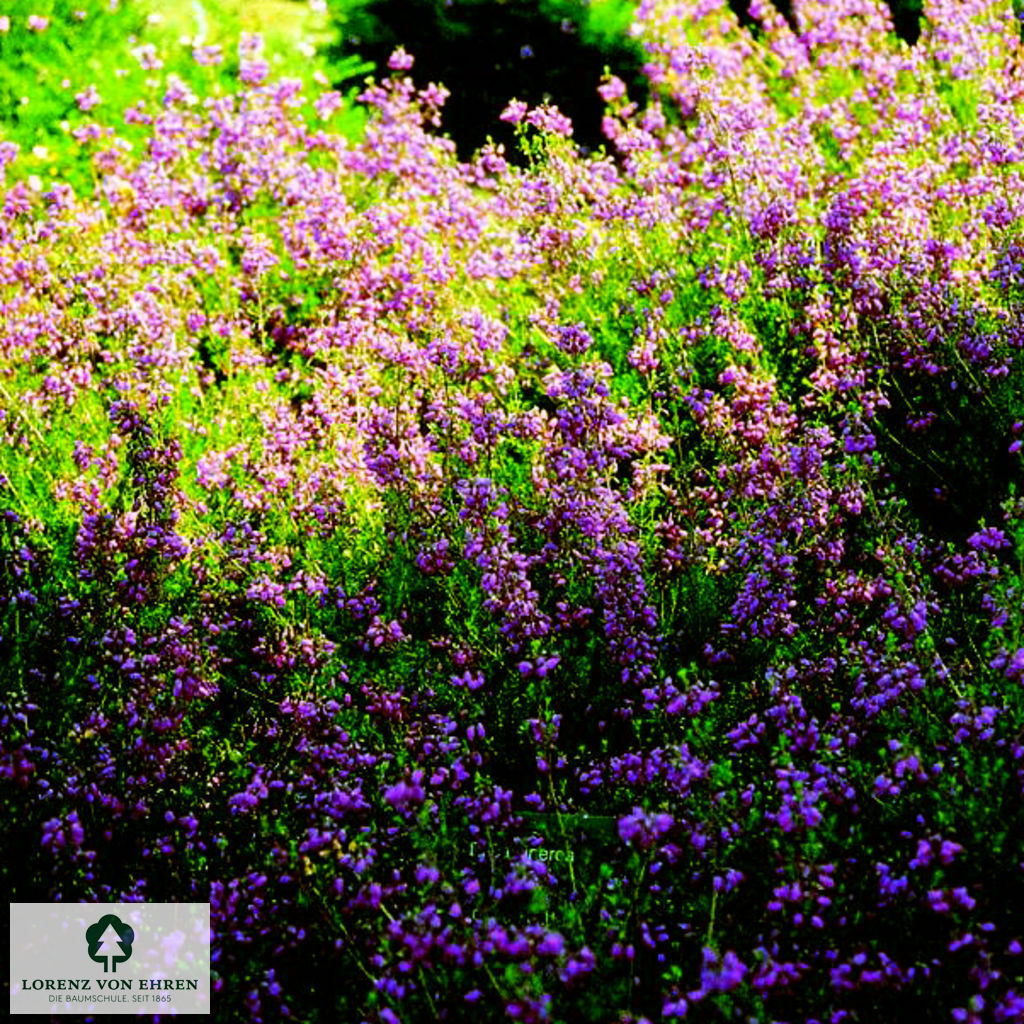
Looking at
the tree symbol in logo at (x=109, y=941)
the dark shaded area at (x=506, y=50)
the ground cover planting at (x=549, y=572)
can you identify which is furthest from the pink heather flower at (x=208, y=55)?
the tree symbol in logo at (x=109, y=941)

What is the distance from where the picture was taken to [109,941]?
3158 mm

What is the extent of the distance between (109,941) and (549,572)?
6.01 ft

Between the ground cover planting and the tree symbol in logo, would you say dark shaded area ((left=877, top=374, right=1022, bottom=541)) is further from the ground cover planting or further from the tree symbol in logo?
the tree symbol in logo

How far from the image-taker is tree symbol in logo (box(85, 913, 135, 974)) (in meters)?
3.14

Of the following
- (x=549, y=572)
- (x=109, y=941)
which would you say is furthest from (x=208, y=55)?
(x=109, y=941)

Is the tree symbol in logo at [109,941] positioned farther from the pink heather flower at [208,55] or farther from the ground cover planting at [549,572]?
the pink heather flower at [208,55]

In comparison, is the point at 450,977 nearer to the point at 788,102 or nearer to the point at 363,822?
the point at 363,822

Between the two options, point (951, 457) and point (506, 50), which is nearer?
point (951, 457)

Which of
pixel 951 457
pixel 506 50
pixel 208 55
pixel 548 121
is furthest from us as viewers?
pixel 506 50

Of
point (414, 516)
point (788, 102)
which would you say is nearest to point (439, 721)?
point (414, 516)

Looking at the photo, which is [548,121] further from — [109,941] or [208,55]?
[109,941]

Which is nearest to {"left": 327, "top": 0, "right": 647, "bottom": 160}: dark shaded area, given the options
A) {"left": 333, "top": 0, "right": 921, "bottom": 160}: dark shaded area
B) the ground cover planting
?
{"left": 333, "top": 0, "right": 921, "bottom": 160}: dark shaded area

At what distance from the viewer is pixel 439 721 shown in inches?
137

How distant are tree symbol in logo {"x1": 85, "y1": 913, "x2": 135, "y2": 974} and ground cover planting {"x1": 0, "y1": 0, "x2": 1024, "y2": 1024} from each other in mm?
82
